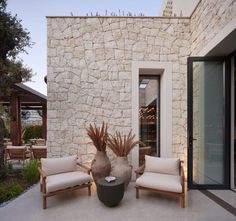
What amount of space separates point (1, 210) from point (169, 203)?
293cm

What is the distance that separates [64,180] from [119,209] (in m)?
1.14

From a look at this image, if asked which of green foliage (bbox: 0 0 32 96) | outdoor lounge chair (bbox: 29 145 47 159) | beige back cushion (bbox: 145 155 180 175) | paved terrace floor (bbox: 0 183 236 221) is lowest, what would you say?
paved terrace floor (bbox: 0 183 236 221)

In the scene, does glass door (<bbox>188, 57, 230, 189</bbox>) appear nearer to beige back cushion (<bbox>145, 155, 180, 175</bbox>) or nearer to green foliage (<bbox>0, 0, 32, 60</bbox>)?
beige back cushion (<bbox>145, 155, 180, 175</bbox>)

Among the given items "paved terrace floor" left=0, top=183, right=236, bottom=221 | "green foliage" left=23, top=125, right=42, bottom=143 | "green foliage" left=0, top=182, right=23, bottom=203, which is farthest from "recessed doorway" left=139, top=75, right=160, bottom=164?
"green foliage" left=23, top=125, right=42, bottom=143

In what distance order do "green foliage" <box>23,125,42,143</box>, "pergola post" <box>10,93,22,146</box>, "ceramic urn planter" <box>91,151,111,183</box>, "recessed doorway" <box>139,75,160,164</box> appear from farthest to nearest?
"green foliage" <box>23,125,42,143</box> → "pergola post" <box>10,93,22,146</box> → "recessed doorway" <box>139,75,160,164</box> → "ceramic urn planter" <box>91,151,111,183</box>

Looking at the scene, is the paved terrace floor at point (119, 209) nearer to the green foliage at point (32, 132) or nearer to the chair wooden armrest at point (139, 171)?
the chair wooden armrest at point (139, 171)

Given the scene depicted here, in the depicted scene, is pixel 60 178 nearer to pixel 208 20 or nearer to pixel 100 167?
pixel 100 167

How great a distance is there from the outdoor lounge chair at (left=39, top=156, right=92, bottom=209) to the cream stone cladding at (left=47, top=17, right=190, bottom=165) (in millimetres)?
950

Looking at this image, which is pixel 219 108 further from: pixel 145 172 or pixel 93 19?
pixel 93 19

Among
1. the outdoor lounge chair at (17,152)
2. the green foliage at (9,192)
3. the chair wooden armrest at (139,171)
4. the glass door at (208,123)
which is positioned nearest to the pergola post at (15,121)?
the outdoor lounge chair at (17,152)

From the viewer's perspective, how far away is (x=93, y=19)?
5.54 m

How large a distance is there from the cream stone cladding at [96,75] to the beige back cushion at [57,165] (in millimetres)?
844

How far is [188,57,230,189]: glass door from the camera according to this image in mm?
4656

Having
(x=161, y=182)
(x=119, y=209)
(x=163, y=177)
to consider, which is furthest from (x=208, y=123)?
(x=119, y=209)
